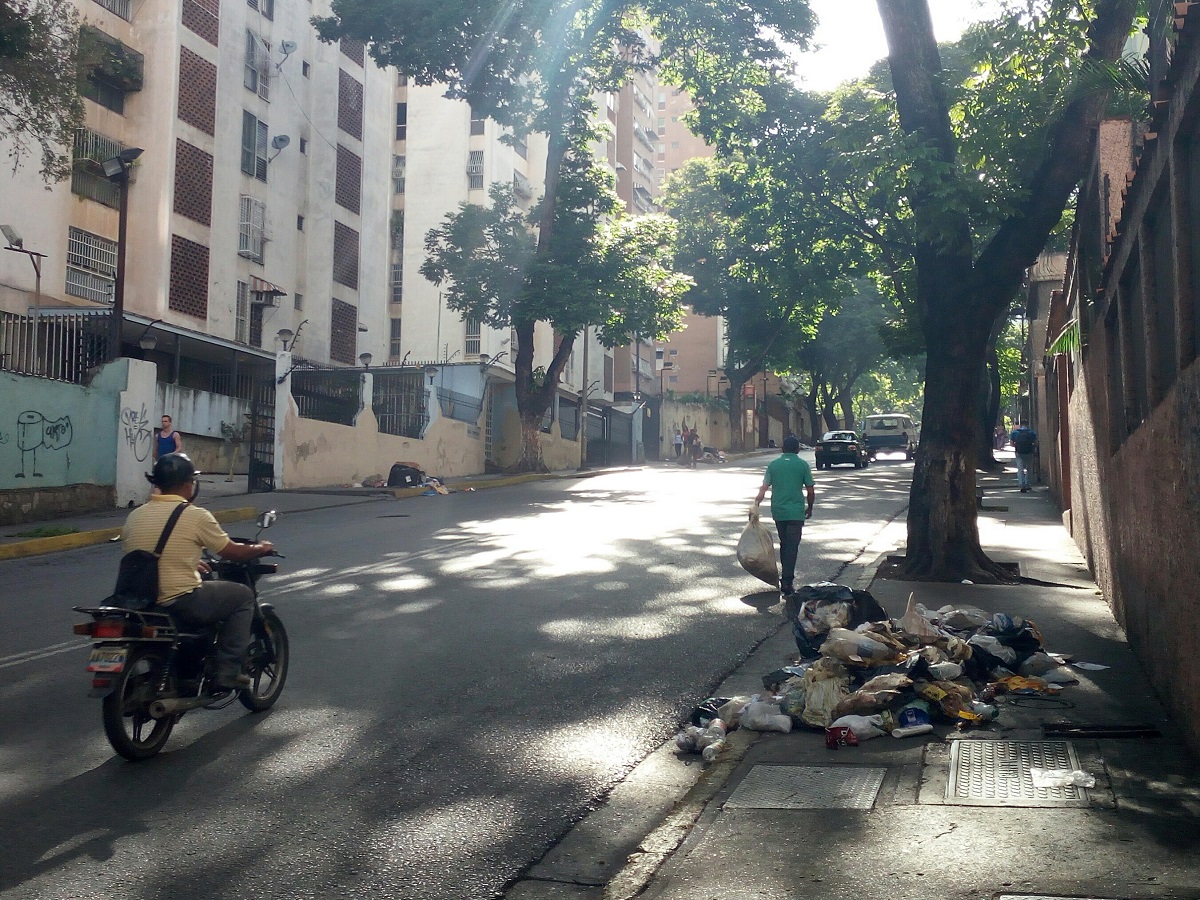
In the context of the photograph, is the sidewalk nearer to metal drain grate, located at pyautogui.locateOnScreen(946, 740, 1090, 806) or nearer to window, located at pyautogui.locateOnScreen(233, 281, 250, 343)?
metal drain grate, located at pyautogui.locateOnScreen(946, 740, 1090, 806)

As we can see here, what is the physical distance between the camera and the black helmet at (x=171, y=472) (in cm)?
580

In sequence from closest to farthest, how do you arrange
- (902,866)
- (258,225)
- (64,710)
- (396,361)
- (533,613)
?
(902,866)
(64,710)
(533,613)
(258,225)
(396,361)

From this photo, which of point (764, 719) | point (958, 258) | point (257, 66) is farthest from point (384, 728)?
point (257, 66)

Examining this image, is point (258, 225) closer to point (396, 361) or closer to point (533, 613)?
point (396, 361)

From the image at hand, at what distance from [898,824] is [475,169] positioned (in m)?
51.0

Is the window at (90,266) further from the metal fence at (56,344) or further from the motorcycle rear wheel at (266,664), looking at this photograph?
the motorcycle rear wheel at (266,664)

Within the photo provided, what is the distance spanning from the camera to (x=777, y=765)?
217 inches

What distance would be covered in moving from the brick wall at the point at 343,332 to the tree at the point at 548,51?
8078mm

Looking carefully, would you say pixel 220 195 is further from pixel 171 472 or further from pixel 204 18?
pixel 171 472

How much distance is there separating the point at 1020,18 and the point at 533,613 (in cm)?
842

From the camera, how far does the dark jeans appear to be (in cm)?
573

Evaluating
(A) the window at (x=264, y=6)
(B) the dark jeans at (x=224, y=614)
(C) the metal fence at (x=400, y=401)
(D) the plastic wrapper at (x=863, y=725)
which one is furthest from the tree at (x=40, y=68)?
(A) the window at (x=264, y=6)

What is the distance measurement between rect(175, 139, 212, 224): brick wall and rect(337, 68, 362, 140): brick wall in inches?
302

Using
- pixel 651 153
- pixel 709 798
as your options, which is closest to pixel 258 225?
pixel 709 798
